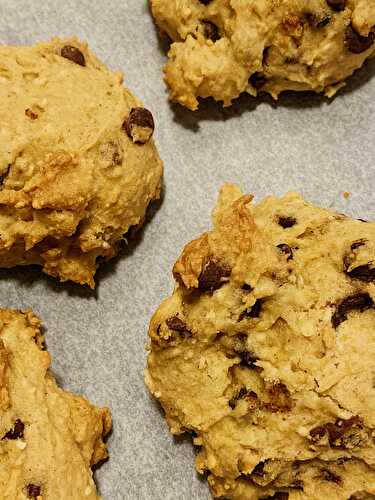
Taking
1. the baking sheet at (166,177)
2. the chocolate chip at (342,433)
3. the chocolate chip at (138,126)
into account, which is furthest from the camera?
the baking sheet at (166,177)

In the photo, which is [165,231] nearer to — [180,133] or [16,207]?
[180,133]

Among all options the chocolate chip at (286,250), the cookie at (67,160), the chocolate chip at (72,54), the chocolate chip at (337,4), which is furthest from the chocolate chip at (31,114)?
the chocolate chip at (337,4)

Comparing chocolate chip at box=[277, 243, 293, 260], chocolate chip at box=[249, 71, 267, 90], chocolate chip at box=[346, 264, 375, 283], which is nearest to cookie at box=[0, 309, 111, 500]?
chocolate chip at box=[277, 243, 293, 260]

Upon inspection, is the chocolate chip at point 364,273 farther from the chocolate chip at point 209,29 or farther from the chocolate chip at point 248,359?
the chocolate chip at point 209,29

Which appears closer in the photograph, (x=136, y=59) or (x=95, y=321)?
(x=95, y=321)

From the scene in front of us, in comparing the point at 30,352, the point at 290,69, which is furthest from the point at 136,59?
the point at 30,352

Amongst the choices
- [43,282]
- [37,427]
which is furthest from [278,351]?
[43,282]

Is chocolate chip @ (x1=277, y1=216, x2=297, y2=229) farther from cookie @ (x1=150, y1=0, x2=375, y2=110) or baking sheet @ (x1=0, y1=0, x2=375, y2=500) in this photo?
cookie @ (x1=150, y1=0, x2=375, y2=110)
